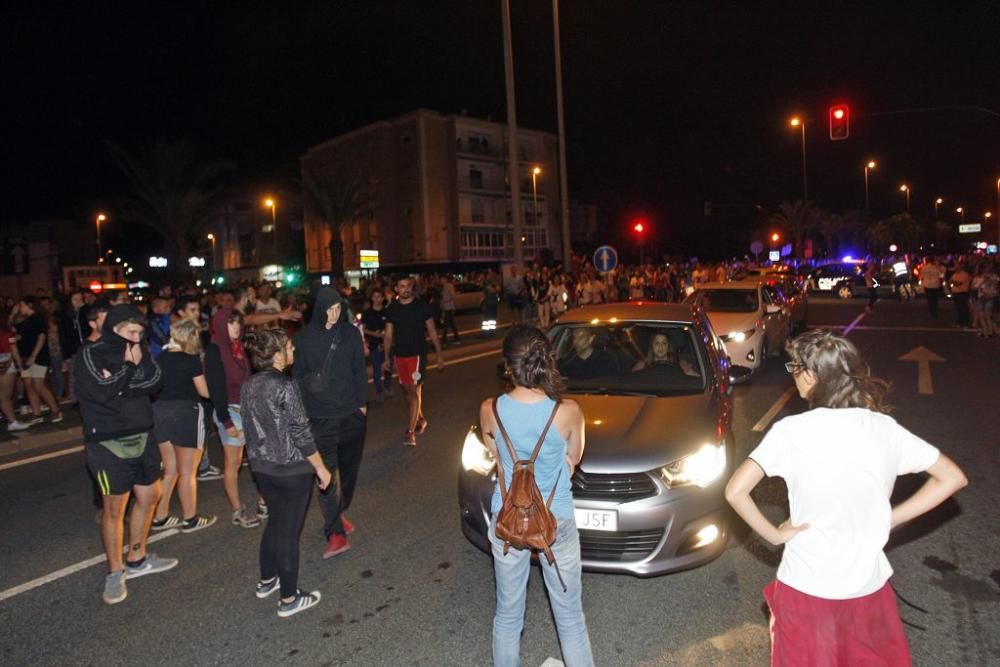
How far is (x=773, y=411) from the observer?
30.6 feet

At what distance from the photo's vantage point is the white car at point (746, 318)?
1215 centimetres

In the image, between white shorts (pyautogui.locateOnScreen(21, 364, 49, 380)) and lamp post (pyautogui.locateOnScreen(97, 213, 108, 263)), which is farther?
lamp post (pyautogui.locateOnScreen(97, 213, 108, 263))

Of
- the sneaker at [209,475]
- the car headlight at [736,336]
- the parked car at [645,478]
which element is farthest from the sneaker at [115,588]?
the car headlight at [736,336]

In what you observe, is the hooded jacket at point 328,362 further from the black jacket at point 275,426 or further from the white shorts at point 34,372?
the white shorts at point 34,372

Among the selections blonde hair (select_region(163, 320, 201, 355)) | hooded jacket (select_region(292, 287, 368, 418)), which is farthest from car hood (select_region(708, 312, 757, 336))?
blonde hair (select_region(163, 320, 201, 355))

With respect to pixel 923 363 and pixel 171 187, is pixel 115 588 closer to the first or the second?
pixel 923 363

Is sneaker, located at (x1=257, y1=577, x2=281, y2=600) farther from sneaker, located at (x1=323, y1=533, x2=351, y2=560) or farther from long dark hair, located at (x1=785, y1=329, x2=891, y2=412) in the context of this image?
long dark hair, located at (x1=785, y1=329, x2=891, y2=412)

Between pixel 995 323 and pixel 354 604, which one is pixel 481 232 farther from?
pixel 354 604

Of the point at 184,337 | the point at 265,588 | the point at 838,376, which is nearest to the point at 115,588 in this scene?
the point at 265,588

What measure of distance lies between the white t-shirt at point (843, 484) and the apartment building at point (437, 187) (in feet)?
178

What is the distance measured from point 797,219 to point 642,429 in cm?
6616

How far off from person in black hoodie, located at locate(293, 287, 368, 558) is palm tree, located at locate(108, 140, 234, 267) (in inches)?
1061

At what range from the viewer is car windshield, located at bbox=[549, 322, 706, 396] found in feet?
17.9

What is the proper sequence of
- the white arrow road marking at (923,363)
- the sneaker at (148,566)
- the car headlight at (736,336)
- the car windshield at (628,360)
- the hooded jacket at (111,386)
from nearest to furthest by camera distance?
the hooded jacket at (111,386) → the sneaker at (148,566) → the car windshield at (628,360) → the white arrow road marking at (923,363) → the car headlight at (736,336)
